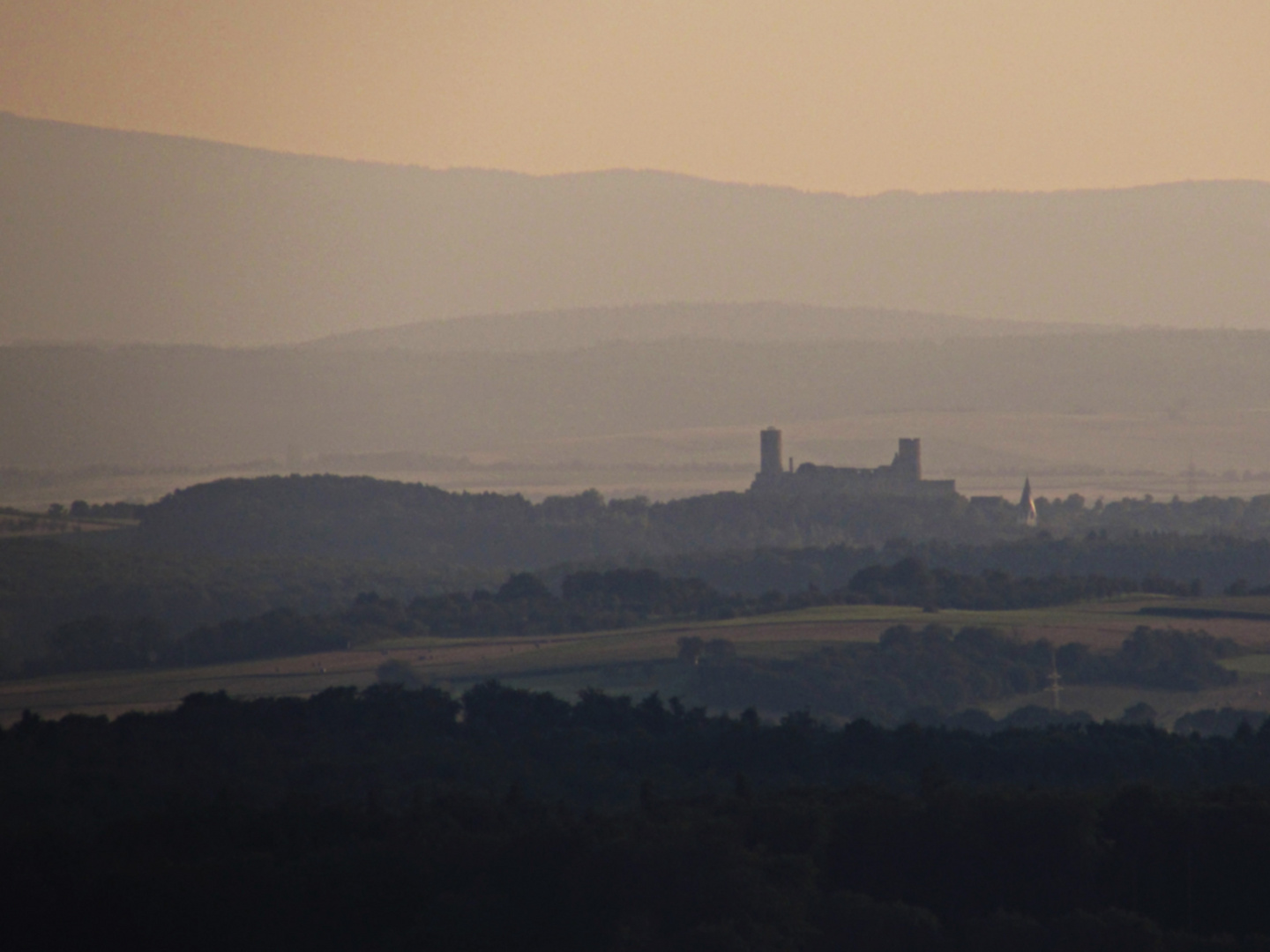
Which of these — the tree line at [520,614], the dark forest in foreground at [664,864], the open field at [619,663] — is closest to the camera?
the dark forest in foreground at [664,864]

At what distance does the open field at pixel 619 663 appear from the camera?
100 metres

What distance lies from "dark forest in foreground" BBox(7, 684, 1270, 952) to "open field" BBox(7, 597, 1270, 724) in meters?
36.5

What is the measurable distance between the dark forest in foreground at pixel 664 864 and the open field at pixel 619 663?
36535 millimetres

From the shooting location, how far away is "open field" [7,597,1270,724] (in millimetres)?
100000

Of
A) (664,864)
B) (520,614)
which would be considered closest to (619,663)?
(520,614)

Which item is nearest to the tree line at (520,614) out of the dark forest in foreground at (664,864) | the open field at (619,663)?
the open field at (619,663)

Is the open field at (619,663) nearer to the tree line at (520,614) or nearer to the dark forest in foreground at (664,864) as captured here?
the tree line at (520,614)

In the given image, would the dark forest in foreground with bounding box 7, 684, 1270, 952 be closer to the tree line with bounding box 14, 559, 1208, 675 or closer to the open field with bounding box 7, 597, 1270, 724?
the open field with bounding box 7, 597, 1270, 724

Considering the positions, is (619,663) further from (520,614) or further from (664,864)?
(664,864)

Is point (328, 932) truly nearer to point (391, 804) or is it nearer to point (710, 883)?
point (710, 883)

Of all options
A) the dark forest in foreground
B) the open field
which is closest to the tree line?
the open field

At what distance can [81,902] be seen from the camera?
4569 centimetres

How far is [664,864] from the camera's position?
44.5 m

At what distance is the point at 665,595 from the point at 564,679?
48.8m
